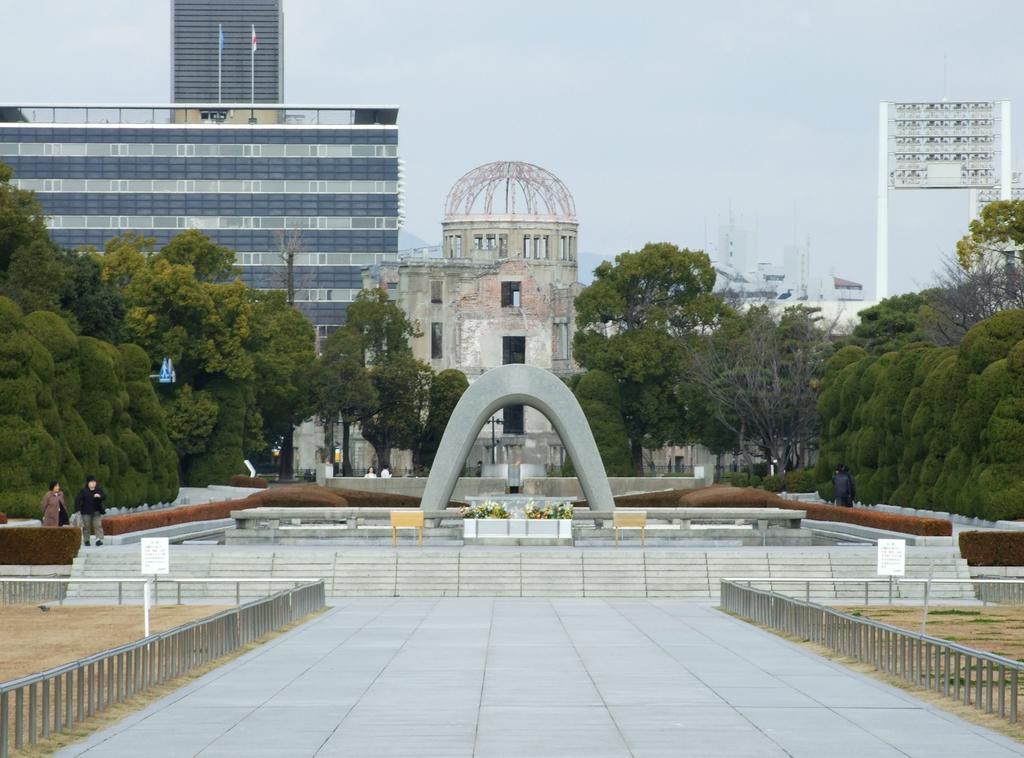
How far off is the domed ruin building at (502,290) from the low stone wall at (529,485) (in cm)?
2475

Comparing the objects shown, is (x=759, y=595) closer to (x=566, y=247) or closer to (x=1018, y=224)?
(x=1018, y=224)

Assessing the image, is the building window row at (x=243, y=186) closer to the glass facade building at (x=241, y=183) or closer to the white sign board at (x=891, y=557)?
the glass facade building at (x=241, y=183)

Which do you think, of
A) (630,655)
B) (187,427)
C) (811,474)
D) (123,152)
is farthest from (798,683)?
(123,152)

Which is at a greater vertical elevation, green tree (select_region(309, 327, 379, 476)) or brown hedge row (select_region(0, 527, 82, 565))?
green tree (select_region(309, 327, 379, 476))

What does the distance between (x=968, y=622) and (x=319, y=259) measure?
10721 centimetres

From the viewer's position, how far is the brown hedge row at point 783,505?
3959 centimetres

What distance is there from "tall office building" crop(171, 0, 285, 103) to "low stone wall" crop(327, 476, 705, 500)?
324 ft

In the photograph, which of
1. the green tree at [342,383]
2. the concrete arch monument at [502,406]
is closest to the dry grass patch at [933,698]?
the concrete arch monument at [502,406]

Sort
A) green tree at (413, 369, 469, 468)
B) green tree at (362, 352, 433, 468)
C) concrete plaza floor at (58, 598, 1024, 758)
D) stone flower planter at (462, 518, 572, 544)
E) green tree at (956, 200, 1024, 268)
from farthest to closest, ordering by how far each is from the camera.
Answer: green tree at (413, 369, 469, 468), green tree at (362, 352, 433, 468), green tree at (956, 200, 1024, 268), stone flower planter at (462, 518, 572, 544), concrete plaza floor at (58, 598, 1024, 758)

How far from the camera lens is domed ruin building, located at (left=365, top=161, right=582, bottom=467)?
344 feet

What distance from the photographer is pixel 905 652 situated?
20.7 metres

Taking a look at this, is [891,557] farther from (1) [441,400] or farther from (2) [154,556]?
(1) [441,400]

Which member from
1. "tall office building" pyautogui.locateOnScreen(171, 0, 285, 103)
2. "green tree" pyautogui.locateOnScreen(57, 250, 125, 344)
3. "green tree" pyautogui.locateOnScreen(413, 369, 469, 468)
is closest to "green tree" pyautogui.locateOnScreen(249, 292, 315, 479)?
"green tree" pyautogui.locateOnScreen(413, 369, 469, 468)

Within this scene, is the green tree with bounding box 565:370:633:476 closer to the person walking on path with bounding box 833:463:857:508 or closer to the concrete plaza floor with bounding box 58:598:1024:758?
the person walking on path with bounding box 833:463:857:508
